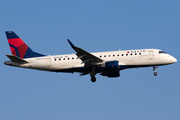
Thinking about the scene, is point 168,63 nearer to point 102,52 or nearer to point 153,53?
point 153,53

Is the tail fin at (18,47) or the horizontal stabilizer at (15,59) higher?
the tail fin at (18,47)

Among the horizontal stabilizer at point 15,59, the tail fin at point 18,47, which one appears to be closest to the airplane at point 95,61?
the horizontal stabilizer at point 15,59

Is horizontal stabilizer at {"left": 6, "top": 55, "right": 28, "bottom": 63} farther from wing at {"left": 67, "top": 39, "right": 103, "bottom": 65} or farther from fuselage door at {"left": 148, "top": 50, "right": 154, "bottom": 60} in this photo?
fuselage door at {"left": 148, "top": 50, "right": 154, "bottom": 60}

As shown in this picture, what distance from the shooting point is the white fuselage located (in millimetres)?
48625

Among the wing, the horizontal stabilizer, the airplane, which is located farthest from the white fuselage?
the wing

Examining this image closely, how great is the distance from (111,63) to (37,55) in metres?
13.3

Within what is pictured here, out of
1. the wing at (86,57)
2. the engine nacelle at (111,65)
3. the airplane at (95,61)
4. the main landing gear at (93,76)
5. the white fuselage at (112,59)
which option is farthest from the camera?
the main landing gear at (93,76)

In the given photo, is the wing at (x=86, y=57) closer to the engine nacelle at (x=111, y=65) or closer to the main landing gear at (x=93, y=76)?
the engine nacelle at (x=111, y=65)

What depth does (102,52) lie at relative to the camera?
5022cm

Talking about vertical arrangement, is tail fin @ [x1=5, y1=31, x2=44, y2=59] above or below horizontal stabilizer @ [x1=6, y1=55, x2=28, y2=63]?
above

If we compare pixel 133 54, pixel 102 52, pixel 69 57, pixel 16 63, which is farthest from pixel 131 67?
pixel 16 63

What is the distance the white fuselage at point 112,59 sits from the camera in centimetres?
4862

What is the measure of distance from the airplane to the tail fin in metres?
0.54

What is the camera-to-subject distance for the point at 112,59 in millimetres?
48906
